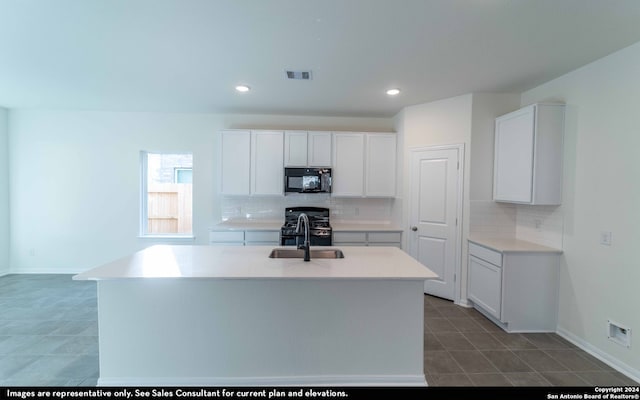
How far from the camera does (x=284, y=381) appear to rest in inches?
80.4

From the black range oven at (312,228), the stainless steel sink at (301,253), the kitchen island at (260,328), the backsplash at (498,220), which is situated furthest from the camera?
the black range oven at (312,228)

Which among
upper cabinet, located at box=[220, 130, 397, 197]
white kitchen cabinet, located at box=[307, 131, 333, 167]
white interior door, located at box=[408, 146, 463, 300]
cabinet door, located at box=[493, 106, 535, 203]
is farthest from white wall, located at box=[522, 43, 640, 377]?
white kitchen cabinet, located at box=[307, 131, 333, 167]

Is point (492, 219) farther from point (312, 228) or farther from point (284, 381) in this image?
point (284, 381)

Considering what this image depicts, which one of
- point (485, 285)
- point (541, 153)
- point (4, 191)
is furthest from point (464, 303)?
point (4, 191)

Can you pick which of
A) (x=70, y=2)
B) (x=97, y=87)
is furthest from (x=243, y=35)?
(x=97, y=87)

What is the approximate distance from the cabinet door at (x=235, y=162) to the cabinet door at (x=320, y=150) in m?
0.92

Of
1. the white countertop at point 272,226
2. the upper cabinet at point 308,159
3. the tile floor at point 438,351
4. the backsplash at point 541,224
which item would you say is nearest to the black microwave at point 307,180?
the upper cabinet at point 308,159

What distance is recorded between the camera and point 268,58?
8.48ft

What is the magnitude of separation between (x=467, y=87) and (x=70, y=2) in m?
3.51

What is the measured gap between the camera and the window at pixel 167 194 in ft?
15.5

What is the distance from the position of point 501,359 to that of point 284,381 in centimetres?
181

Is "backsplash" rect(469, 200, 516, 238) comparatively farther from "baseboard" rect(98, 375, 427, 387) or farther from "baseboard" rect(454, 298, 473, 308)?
"baseboard" rect(98, 375, 427, 387)

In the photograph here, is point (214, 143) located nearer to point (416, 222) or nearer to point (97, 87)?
point (97, 87)

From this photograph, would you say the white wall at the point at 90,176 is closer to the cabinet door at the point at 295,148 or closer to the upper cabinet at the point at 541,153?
the cabinet door at the point at 295,148
